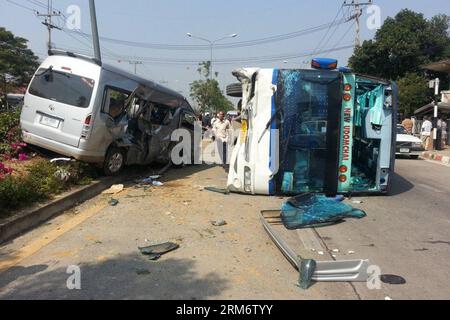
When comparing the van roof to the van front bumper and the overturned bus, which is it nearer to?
the van front bumper

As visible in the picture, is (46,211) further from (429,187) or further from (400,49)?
(400,49)

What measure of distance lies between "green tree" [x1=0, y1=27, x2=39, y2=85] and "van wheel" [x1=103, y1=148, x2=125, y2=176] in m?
27.3

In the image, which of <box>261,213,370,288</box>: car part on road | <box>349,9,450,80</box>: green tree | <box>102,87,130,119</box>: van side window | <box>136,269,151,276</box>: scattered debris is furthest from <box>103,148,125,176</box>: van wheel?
<box>349,9,450,80</box>: green tree

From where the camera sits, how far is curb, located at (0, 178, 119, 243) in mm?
6117

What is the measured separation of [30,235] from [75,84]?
12.4ft

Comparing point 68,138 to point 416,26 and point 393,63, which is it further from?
point 416,26

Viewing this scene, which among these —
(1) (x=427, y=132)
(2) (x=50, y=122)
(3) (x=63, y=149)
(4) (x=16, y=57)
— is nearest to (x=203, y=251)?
(3) (x=63, y=149)

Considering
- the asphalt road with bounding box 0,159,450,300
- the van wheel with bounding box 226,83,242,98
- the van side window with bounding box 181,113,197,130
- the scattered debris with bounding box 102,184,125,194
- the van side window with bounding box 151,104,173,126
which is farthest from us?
the van side window with bounding box 181,113,197,130

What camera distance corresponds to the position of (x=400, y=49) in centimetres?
3894

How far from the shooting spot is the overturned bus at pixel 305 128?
885cm

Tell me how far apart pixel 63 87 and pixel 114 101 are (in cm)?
105

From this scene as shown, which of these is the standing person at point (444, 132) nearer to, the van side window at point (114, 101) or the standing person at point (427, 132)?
the standing person at point (427, 132)

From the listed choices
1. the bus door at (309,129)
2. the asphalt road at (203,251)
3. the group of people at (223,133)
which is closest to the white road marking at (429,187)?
the asphalt road at (203,251)

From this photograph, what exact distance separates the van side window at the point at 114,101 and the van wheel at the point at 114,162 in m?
0.80
